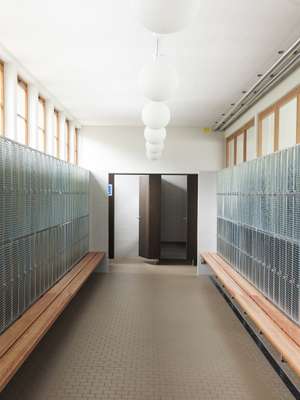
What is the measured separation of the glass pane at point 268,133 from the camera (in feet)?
17.0

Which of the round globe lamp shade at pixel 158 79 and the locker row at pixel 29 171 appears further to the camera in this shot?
the locker row at pixel 29 171

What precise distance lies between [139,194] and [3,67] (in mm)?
5687

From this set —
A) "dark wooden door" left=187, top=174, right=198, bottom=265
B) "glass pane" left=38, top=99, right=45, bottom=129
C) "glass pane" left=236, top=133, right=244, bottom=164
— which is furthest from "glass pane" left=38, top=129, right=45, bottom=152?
"dark wooden door" left=187, top=174, right=198, bottom=265

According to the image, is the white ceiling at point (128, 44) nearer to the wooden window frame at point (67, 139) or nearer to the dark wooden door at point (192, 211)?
the wooden window frame at point (67, 139)

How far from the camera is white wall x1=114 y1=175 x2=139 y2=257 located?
1018 centimetres

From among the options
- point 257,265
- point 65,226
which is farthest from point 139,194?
point 257,265

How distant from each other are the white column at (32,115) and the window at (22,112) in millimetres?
48

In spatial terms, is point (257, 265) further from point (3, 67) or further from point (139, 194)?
point (139, 194)

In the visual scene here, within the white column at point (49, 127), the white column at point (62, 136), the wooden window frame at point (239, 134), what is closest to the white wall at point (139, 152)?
the wooden window frame at point (239, 134)

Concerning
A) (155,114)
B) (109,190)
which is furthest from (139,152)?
(155,114)

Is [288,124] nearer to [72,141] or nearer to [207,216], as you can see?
[207,216]

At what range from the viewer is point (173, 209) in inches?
450

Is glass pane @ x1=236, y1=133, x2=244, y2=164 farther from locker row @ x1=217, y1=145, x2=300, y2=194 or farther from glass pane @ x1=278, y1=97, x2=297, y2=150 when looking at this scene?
glass pane @ x1=278, y1=97, x2=297, y2=150

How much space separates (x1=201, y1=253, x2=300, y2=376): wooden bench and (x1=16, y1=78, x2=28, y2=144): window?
356 cm
